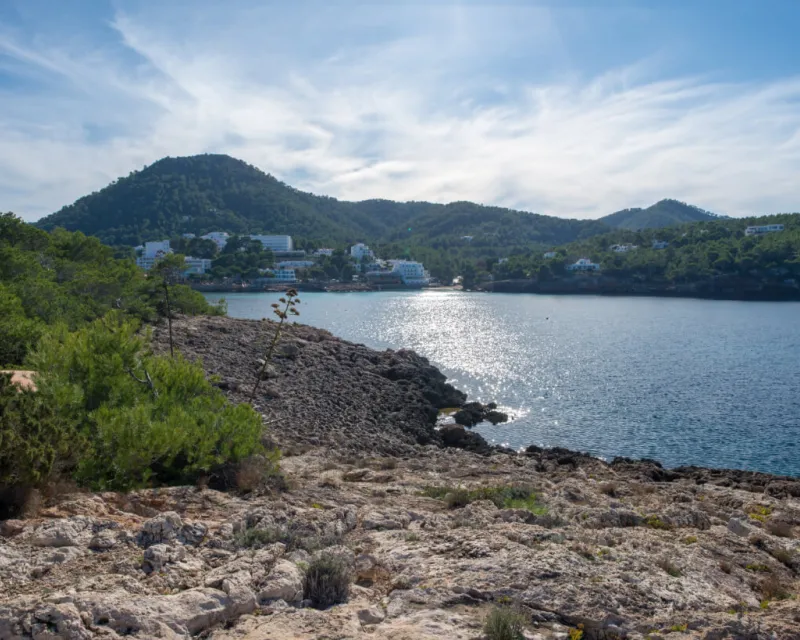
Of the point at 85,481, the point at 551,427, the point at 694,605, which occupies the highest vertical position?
the point at 85,481

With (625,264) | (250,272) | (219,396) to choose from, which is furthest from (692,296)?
(219,396)

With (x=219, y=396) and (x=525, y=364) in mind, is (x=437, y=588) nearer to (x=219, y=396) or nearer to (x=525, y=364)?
(x=219, y=396)

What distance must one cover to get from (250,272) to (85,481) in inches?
4160

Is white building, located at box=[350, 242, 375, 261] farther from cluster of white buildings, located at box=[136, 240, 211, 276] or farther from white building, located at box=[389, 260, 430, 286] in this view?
cluster of white buildings, located at box=[136, 240, 211, 276]

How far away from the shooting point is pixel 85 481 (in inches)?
312

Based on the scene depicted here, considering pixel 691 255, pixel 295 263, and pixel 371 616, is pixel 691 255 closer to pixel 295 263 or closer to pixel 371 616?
pixel 295 263

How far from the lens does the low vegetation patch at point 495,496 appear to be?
378 inches

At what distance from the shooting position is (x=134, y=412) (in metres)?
8.49

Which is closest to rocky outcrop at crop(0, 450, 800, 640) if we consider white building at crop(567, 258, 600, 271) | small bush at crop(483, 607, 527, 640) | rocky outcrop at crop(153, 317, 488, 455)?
small bush at crop(483, 607, 527, 640)

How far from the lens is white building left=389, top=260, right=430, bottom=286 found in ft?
408

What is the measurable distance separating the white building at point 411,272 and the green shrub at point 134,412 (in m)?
113

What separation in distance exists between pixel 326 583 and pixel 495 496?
16.5 feet

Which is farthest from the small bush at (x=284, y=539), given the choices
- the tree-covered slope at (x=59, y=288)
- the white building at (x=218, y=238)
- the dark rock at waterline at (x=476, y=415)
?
the white building at (x=218, y=238)

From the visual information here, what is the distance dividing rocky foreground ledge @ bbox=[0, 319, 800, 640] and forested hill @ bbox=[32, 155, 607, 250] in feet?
457
